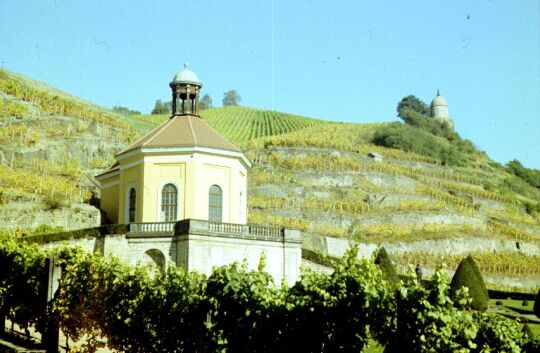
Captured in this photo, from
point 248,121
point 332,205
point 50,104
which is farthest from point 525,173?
point 50,104

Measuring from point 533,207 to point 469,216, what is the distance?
1686 cm

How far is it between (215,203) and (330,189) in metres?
33.0

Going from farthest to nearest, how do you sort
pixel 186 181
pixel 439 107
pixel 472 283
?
1. pixel 439 107
2. pixel 186 181
3. pixel 472 283

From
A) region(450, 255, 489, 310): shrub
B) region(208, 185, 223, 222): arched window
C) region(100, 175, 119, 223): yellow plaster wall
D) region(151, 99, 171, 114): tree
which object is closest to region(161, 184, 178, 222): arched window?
region(208, 185, 223, 222): arched window

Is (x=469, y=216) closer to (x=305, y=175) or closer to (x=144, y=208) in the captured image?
(x=305, y=175)

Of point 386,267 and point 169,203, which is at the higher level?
point 169,203

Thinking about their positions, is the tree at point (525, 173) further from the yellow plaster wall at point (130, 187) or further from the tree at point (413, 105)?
the yellow plaster wall at point (130, 187)

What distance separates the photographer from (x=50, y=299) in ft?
75.0

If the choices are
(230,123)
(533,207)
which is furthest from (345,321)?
(230,123)

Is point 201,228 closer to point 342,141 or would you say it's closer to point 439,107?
point 342,141

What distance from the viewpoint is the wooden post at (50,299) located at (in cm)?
2212

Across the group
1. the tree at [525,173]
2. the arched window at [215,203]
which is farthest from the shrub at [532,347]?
the tree at [525,173]

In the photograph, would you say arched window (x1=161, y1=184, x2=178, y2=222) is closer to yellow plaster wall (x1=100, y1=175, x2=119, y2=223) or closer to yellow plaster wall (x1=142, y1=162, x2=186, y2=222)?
yellow plaster wall (x1=142, y1=162, x2=186, y2=222)

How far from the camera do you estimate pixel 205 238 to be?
Result: 109ft
